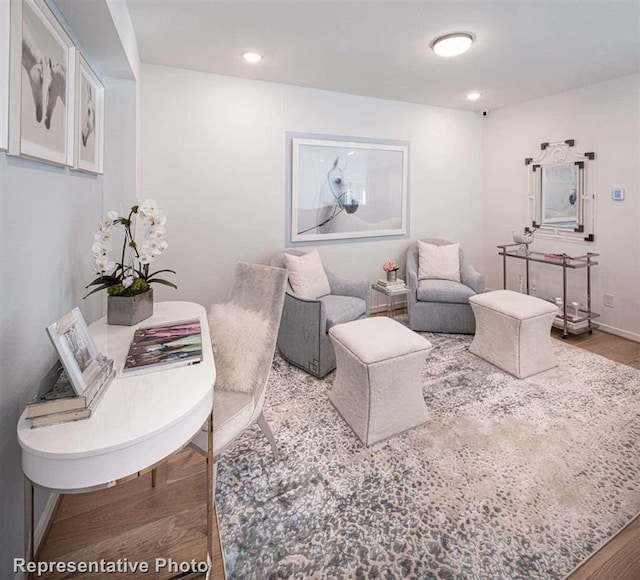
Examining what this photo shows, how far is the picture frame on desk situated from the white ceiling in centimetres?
203

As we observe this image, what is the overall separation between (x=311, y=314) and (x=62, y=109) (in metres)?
1.88

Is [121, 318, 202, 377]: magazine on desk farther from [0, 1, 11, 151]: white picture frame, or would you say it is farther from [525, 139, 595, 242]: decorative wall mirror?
[525, 139, 595, 242]: decorative wall mirror

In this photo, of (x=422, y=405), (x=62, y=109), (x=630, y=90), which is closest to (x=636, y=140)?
(x=630, y=90)

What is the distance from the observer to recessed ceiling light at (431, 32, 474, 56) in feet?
8.21

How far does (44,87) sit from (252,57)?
1.91 meters

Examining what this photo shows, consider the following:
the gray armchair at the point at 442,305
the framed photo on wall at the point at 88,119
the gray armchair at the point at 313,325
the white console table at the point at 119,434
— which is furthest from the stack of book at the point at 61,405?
the gray armchair at the point at 442,305

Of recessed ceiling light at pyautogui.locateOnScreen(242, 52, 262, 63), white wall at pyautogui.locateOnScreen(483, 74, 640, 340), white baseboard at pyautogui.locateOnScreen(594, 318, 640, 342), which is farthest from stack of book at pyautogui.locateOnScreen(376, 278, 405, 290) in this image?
recessed ceiling light at pyautogui.locateOnScreen(242, 52, 262, 63)

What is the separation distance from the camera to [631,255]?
3.45 m

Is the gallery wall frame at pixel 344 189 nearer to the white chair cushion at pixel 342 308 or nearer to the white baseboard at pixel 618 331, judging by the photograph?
the white chair cushion at pixel 342 308

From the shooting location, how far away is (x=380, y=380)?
2031 millimetres

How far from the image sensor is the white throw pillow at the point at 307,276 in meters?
3.16

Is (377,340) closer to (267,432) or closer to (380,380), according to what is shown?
(380,380)

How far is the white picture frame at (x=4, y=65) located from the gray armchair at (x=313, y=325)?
1.99m

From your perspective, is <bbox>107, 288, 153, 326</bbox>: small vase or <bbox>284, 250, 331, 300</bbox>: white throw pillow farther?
<bbox>284, 250, 331, 300</bbox>: white throw pillow
